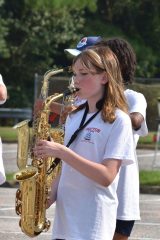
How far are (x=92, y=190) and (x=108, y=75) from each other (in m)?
0.60

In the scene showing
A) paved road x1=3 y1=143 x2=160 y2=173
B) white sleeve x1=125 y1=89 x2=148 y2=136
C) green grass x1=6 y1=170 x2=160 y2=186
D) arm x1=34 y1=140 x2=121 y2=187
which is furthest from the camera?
paved road x1=3 y1=143 x2=160 y2=173

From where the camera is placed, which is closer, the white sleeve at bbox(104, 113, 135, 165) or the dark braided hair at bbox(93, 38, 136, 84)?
the white sleeve at bbox(104, 113, 135, 165)

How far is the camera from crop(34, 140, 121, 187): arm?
4688 mm

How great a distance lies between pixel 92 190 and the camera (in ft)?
15.6

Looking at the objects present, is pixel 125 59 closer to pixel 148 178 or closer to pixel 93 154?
pixel 93 154

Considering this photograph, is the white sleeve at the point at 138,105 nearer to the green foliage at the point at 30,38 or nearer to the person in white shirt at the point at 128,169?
the person in white shirt at the point at 128,169

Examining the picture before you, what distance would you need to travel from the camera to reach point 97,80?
4.84 m

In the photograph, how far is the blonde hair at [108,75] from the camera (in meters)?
4.83

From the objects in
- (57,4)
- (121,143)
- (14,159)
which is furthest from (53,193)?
(57,4)

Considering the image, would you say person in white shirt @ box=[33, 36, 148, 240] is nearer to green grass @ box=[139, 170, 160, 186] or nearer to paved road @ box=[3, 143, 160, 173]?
green grass @ box=[139, 170, 160, 186]

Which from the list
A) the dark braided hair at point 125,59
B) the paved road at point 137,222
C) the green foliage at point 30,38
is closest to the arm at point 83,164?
the dark braided hair at point 125,59

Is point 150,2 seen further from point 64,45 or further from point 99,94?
point 99,94

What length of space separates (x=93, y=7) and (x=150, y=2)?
541 cm

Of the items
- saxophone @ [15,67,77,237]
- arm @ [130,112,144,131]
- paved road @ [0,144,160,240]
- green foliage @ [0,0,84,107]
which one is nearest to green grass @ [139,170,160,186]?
paved road @ [0,144,160,240]
